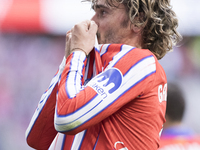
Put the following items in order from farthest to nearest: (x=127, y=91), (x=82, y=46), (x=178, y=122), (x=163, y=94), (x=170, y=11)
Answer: (x=178, y=122) < (x=170, y=11) < (x=163, y=94) < (x=82, y=46) < (x=127, y=91)

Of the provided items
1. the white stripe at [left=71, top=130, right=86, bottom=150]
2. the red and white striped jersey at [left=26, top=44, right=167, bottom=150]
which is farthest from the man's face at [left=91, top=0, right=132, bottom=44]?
the white stripe at [left=71, top=130, right=86, bottom=150]

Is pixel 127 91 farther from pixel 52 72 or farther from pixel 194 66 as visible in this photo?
pixel 194 66

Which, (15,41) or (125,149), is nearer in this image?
(125,149)

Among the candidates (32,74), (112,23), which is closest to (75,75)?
(112,23)

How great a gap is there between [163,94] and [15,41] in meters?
3.60

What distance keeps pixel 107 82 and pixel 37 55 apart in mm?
3548

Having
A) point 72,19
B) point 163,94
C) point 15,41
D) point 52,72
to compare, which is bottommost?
point 52,72

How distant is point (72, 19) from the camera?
4.45 metres

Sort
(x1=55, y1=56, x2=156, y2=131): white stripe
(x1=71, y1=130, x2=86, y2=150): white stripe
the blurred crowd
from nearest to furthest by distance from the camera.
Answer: (x1=55, y1=56, x2=156, y2=131): white stripe, (x1=71, y1=130, x2=86, y2=150): white stripe, the blurred crowd

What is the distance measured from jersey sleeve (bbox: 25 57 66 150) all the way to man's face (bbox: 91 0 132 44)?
10.5 inches

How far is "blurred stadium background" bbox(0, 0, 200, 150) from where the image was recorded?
4434mm

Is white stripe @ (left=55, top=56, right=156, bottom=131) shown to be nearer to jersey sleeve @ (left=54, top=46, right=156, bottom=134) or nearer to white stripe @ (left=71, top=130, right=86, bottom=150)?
jersey sleeve @ (left=54, top=46, right=156, bottom=134)

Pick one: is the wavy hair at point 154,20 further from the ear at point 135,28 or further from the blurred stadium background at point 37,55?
the blurred stadium background at point 37,55

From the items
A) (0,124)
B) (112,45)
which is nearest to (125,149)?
(112,45)
